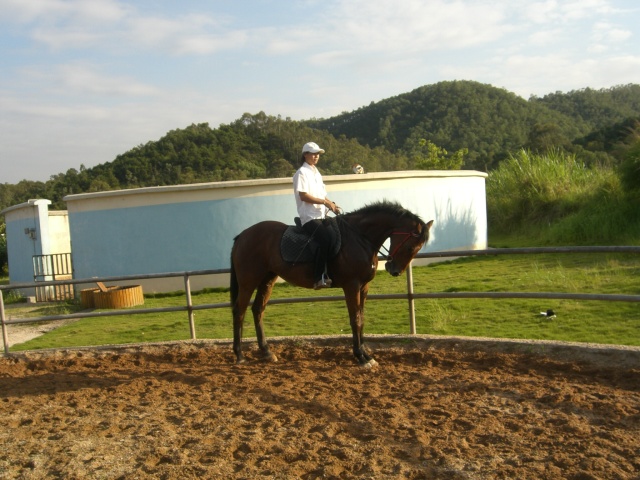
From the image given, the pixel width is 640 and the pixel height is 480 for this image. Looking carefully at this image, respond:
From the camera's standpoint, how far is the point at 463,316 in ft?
32.1

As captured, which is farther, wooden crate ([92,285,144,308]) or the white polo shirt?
wooden crate ([92,285,144,308])

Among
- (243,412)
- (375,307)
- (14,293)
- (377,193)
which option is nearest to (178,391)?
(243,412)

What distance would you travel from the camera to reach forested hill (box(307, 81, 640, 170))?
67688mm

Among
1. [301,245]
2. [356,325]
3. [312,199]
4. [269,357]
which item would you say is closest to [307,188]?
[312,199]

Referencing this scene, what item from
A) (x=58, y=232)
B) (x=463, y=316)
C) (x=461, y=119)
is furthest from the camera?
(x=461, y=119)

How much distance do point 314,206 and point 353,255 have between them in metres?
0.70

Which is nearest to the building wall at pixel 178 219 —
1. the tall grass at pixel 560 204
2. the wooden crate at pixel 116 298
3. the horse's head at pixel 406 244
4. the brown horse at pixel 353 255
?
the wooden crate at pixel 116 298

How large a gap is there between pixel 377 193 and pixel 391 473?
14433mm

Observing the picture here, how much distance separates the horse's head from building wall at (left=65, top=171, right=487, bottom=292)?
10299 mm

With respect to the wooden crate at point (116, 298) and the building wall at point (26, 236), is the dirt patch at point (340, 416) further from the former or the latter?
the building wall at point (26, 236)

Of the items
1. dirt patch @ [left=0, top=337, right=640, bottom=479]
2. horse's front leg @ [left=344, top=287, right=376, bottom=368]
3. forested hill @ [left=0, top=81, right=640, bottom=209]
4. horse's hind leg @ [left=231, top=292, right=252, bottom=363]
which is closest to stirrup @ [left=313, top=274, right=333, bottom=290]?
horse's front leg @ [left=344, top=287, right=376, bottom=368]

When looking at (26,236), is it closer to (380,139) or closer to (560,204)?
(560,204)

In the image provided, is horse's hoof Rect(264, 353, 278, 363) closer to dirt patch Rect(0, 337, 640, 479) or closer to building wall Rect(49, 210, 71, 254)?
dirt patch Rect(0, 337, 640, 479)

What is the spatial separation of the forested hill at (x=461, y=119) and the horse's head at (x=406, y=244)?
54.7 metres
